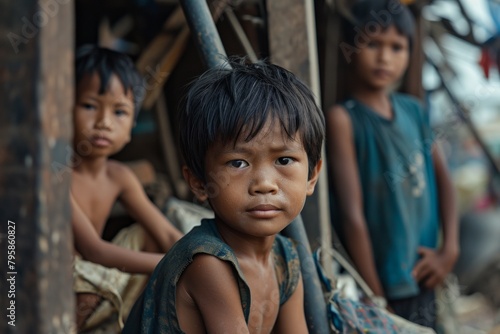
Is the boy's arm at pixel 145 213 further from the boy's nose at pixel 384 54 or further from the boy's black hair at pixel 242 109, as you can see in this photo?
the boy's nose at pixel 384 54

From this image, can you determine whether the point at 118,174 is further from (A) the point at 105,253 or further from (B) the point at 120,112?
(A) the point at 105,253

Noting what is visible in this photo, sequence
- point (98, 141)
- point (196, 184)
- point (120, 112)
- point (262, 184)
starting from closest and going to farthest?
point (262, 184) → point (196, 184) → point (98, 141) → point (120, 112)

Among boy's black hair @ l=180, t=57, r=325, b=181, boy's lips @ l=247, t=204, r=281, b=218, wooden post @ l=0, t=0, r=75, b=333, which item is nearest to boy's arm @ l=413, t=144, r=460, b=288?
boy's black hair @ l=180, t=57, r=325, b=181

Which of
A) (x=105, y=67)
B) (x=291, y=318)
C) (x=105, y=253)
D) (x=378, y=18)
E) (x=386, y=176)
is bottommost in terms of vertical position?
(x=291, y=318)

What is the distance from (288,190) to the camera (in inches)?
84.5

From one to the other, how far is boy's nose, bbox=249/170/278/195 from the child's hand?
2043 mm

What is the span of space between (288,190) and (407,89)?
2418 millimetres

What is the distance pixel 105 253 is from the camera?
9.30 ft

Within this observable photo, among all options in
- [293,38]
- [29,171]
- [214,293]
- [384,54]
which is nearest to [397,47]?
[384,54]

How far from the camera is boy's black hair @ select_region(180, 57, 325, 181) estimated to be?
210 centimetres

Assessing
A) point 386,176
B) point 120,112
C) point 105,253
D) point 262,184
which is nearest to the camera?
point 262,184

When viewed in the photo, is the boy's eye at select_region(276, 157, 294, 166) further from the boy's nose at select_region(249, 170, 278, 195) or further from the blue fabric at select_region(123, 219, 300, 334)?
the blue fabric at select_region(123, 219, 300, 334)

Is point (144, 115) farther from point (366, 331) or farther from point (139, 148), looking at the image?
point (366, 331)

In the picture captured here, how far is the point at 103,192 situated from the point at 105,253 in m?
0.45
